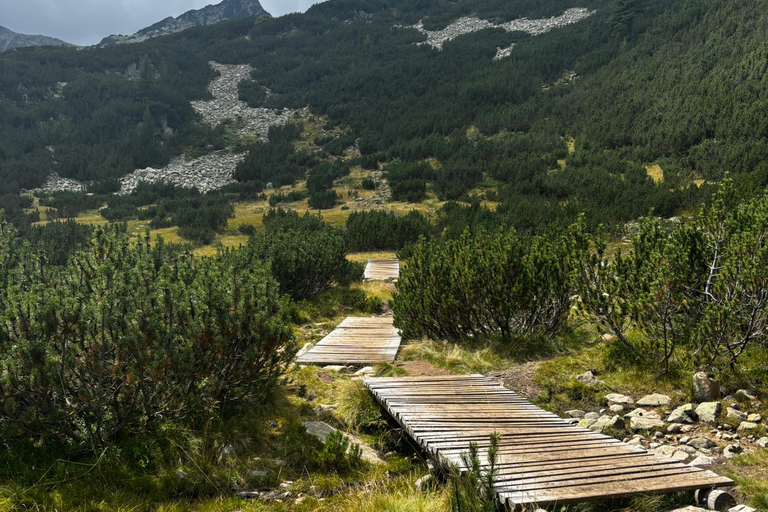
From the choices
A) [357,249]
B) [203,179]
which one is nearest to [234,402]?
[357,249]

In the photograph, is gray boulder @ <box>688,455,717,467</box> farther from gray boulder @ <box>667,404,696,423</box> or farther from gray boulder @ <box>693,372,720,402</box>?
gray boulder @ <box>693,372,720,402</box>

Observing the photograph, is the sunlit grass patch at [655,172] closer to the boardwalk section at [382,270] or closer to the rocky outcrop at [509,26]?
the boardwalk section at [382,270]

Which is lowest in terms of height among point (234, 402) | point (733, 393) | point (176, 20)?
point (733, 393)

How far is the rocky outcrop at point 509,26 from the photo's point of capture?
49125 millimetres

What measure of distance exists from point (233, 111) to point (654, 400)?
44.2 meters

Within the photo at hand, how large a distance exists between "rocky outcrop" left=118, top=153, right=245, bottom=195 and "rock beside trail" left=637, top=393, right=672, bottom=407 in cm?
2966

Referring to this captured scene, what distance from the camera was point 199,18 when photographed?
93.6 meters

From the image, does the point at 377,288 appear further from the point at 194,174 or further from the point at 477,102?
the point at 477,102

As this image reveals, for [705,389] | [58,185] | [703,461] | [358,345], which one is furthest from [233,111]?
[703,461]

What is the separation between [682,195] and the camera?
632 inches

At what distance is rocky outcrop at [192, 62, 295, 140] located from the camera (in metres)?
40.7

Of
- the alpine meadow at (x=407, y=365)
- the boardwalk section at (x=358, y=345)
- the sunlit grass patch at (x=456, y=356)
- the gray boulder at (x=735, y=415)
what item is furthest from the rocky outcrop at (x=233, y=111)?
the gray boulder at (x=735, y=415)

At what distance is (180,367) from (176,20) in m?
102

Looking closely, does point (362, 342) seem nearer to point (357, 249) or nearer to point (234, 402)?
point (234, 402)
